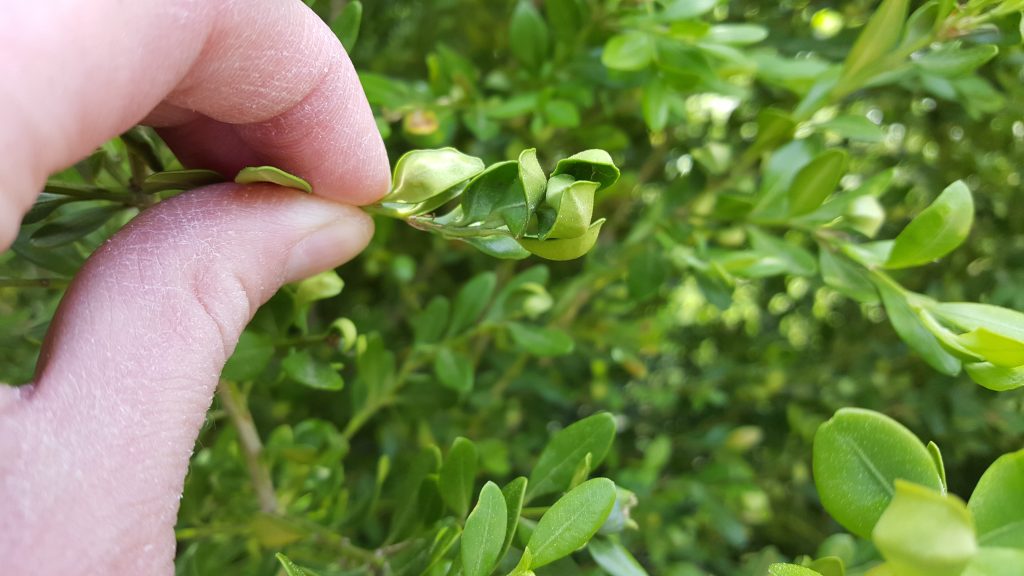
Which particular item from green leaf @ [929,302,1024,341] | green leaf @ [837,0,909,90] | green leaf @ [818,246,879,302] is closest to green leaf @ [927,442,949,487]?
green leaf @ [929,302,1024,341]

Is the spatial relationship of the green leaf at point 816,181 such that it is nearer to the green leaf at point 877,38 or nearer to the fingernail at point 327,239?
the green leaf at point 877,38

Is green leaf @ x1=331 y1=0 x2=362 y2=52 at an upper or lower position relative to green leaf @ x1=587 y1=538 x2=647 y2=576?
upper

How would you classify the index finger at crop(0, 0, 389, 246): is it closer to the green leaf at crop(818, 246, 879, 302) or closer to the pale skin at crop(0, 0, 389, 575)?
the pale skin at crop(0, 0, 389, 575)

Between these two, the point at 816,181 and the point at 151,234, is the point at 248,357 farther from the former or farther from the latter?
the point at 816,181

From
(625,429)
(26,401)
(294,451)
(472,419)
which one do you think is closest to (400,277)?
(472,419)

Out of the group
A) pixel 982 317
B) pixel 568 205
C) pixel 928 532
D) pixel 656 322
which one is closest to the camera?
pixel 928 532

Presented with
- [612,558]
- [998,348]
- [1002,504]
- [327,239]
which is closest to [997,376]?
[998,348]
